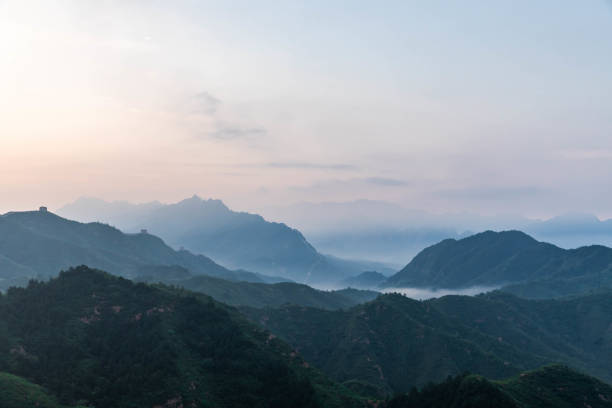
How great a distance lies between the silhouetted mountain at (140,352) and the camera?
91.1 m

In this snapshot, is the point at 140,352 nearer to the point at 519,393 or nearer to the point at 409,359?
the point at 519,393

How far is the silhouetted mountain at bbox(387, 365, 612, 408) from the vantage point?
8219cm

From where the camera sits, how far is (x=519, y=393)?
3780 inches

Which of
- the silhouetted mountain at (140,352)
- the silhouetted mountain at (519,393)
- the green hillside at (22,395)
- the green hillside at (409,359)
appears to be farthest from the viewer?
the green hillside at (409,359)

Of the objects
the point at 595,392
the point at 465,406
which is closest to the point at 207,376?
the point at 465,406

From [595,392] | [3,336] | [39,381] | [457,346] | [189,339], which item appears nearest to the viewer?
[39,381]

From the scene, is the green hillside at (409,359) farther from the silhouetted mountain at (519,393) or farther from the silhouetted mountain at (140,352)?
the silhouetted mountain at (519,393)

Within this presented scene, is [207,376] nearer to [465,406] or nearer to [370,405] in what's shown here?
[370,405]

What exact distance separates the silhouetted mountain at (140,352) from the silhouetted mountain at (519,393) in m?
24.1

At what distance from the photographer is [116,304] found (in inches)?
4914

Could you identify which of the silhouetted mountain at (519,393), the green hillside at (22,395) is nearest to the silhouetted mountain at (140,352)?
the green hillside at (22,395)

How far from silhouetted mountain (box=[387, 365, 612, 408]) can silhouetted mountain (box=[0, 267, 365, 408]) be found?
2414 cm

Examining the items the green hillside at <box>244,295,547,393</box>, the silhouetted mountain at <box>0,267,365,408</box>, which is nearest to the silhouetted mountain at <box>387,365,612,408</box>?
the silhouetted mountain at <box>0,267,365,408</box>

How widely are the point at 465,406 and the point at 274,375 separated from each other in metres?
47.6
